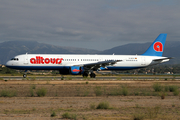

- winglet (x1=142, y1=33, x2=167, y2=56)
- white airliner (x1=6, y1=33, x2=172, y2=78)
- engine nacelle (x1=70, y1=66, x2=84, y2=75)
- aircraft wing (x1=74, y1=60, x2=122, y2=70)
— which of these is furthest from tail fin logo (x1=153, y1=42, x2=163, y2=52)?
engine nacelle (x1=70, y1=66, x2=84, y2=75)

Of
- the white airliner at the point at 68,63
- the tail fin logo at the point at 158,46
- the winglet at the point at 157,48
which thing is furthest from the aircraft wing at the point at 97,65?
the tail fin logo at the point at 158,46

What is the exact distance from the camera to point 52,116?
12.3 metres

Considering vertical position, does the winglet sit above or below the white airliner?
above

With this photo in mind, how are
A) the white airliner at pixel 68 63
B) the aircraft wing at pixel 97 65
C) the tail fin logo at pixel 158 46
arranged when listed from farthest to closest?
the tail fin logo at pixel 158 46 < the white airliner at pixel 68 63 < the aircraft wing at pixel 97 65

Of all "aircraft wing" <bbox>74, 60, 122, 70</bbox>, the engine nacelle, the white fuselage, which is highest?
the white fuselage

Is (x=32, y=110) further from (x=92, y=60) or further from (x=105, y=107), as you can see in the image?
(x=92, y=60)

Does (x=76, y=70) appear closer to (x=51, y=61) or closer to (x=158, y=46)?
(x=51, y=61)

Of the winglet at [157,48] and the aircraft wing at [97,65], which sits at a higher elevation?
the winglet at [157,48]

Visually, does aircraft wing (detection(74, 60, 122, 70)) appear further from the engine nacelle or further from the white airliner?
the engine nacelle

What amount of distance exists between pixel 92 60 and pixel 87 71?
2808mm

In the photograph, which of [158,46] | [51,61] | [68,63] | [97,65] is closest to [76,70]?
[68,63]

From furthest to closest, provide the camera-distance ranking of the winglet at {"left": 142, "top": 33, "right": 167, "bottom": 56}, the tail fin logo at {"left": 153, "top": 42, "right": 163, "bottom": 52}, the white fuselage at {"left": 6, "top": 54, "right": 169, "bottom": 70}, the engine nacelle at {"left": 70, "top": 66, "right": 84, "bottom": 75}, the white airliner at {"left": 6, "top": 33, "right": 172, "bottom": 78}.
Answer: the tail fin logo at {"left": 153, "top": 42, "right": 163, "bottom": 52} < the winglet at {"left": 142, "top": 33, "right": 167, "bottom": 56} < the white fuselage at {"left": 6, "top": 54, "right": 169, "bottom": 70} < the white airliner at {"left": 6, "top": 33, "right": 172, "bottom": 78} < the engine nacelle at {"left": 70, "top": 66, "right": 84, "bottom": 75}

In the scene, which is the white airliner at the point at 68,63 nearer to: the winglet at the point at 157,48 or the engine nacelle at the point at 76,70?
the engine nacelle at the point at 76,70

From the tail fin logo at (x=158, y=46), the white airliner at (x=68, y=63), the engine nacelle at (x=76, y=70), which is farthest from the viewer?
the tail fin logo at (x=158, y=46)
